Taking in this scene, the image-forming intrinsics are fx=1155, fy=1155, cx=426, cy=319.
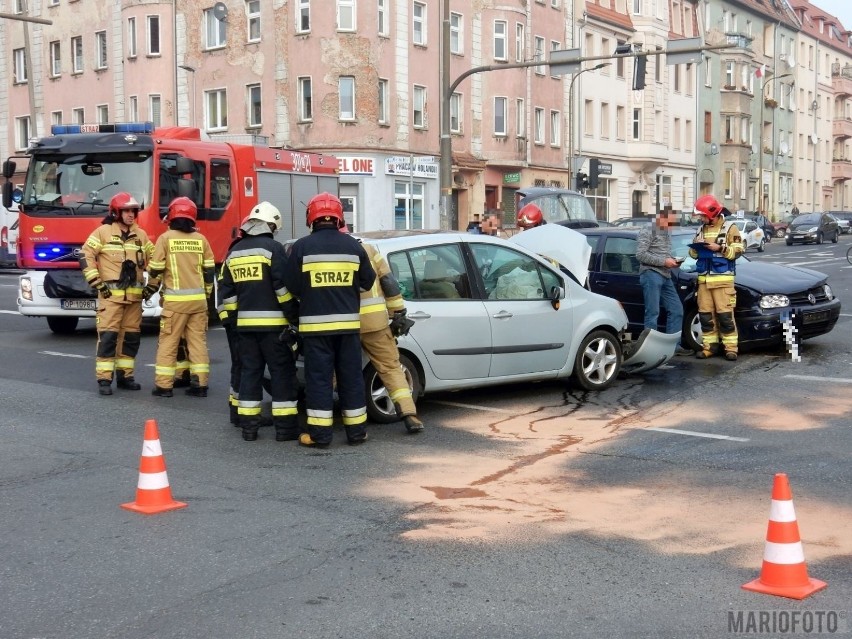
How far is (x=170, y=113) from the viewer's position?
44.3 meters

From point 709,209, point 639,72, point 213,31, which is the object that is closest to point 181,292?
point 709,209

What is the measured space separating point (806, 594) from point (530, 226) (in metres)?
8.50

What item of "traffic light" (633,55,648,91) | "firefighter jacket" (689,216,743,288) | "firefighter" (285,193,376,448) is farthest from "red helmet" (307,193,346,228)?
"traffic light" (633,55,648,91)

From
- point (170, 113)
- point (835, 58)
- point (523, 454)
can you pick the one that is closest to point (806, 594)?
point (523, 454)

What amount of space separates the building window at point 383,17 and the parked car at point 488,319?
31168mm

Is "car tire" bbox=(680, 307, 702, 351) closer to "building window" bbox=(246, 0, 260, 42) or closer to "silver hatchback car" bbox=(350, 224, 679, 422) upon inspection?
"silver hatchback car" bbox=(350, 224, 679, 422)

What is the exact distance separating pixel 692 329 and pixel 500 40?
3499 centimetres

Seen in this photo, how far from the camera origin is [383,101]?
4075cm

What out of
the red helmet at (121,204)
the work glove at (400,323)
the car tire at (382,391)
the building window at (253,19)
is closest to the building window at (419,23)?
the building window at (253,19)

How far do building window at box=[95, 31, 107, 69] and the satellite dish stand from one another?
6943mm

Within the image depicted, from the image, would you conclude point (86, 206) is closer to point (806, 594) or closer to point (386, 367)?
point (386, 367)


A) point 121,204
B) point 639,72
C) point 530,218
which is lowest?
point 530,218

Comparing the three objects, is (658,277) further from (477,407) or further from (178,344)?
(178,344)

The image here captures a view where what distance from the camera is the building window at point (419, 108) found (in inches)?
1663
